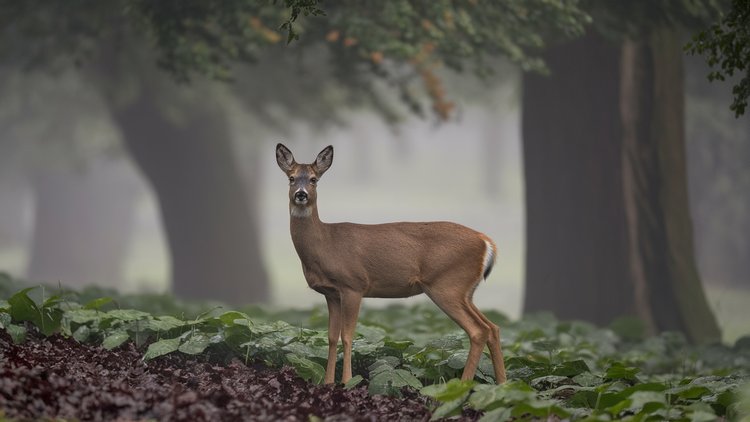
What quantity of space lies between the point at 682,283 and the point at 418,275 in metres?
6.82

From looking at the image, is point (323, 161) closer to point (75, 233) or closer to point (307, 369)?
point (307, 369)

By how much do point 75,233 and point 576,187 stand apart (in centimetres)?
2721

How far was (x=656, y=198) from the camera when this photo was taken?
12.8m

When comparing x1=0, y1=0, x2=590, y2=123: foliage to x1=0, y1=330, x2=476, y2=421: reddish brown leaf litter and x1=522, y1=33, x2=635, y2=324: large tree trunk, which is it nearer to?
x1=522, y1=33, x2=635, y2=324: large tree trunk

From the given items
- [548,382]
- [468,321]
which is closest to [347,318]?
[468,321]

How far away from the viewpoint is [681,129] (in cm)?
1302

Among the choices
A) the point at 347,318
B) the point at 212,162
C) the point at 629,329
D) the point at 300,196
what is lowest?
the point at 629,329

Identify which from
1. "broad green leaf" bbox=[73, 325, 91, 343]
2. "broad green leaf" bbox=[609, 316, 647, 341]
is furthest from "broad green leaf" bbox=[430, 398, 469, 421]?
"broad green leaf" bbox=[609, 316, 647, 341]

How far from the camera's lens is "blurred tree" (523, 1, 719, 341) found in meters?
12.8

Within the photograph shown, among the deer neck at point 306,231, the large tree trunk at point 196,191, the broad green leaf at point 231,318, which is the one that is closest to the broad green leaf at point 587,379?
the deer neck at point 306,231

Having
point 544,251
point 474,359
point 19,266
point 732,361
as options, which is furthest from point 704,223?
point 19,266

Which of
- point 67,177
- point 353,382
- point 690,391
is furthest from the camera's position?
point 67,177

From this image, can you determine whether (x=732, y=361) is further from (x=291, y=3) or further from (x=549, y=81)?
(x=291, y=3)

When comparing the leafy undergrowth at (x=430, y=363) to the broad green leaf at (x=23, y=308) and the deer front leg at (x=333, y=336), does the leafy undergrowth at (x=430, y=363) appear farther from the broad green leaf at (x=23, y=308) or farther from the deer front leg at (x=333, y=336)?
the deer front leg at (x=333, y=336)
